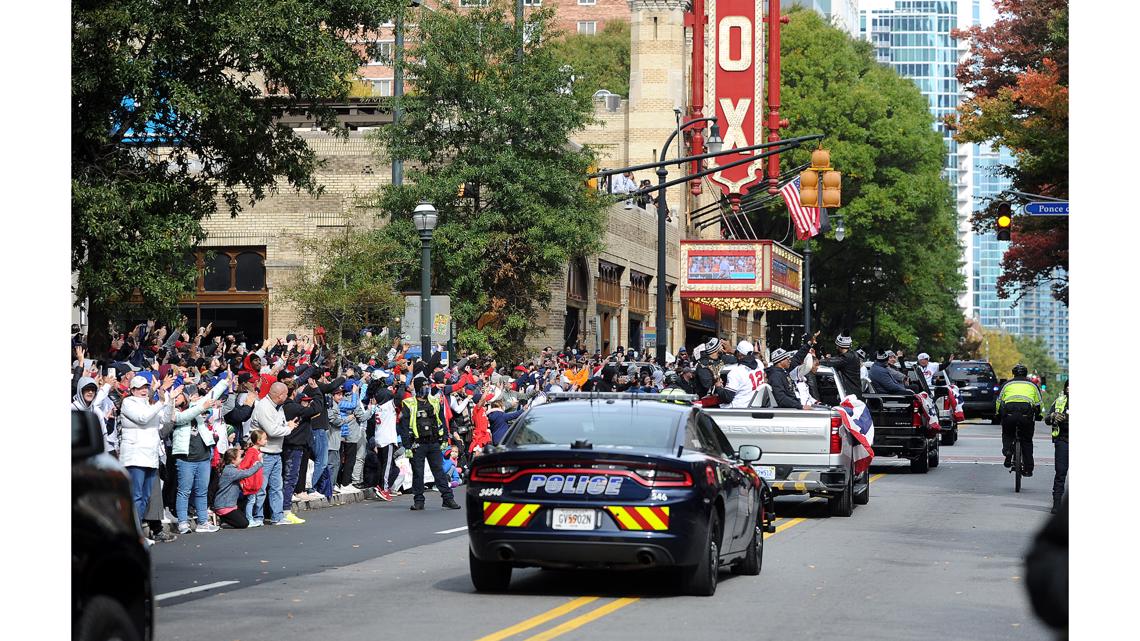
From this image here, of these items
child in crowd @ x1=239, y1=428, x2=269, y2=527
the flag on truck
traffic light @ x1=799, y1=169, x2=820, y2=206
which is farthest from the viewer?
traffic light @ x1=799, y1=169, x2=820, y2=206

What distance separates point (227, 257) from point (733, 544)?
28946 mm

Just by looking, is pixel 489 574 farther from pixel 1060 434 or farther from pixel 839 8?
pixel 839 8

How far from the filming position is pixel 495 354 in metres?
38.9

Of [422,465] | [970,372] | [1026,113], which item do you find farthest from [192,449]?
[970,372]

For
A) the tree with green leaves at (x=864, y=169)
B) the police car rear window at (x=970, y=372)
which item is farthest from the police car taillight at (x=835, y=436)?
the tree with green leaves at (x=864, y=169)

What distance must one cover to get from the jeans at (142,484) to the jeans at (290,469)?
3.10m

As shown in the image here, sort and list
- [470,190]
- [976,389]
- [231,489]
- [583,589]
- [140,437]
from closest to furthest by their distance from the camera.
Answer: [583,589] → [140,437] → [231,489] → [470,190] → [976,389]

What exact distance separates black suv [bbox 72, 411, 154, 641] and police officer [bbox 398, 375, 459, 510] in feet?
45.8

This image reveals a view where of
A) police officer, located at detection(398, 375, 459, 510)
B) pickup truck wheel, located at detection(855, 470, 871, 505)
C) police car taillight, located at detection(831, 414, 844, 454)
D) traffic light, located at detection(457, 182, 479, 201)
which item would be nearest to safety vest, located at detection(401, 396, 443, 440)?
police officer, located at detection(398, 375, 459, 510)

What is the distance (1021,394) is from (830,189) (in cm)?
888

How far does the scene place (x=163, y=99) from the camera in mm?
20516

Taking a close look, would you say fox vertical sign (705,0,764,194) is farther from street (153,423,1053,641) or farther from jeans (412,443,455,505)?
street (153,423,1053,641)

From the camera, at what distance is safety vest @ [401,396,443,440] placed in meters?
20.9
